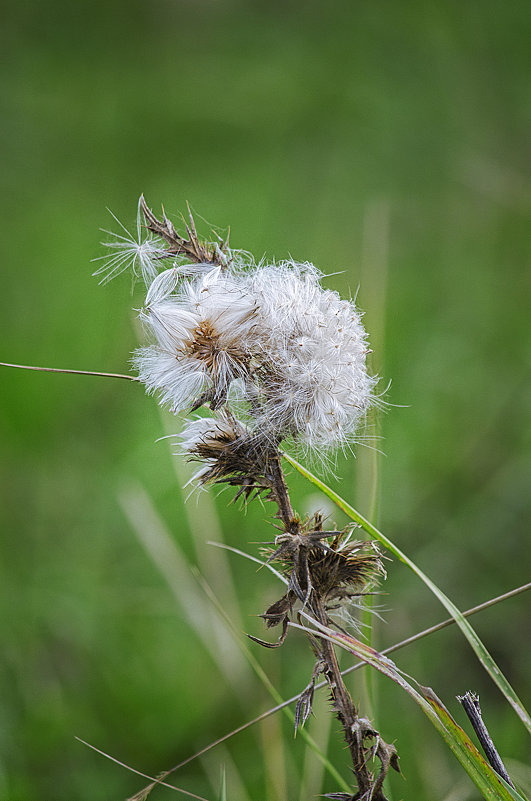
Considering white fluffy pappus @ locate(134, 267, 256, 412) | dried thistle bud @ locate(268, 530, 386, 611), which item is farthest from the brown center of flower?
dried thistle bud @ locate(268, 530, 386, 611)

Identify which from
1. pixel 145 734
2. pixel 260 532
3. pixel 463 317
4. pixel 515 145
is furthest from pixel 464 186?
pixel 145 734

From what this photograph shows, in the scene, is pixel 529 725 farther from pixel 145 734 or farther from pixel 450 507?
pixel 450 507

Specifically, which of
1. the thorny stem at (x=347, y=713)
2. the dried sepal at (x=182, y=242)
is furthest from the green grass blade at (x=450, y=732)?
the dried sepal at (x=182, y=242)

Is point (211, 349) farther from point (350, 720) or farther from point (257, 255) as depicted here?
point (257, 255)

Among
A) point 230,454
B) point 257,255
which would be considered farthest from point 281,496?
point 257,255

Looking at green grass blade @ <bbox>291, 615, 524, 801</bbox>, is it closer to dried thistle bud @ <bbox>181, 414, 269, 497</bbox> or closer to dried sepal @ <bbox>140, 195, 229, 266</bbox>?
dried thistle bud @ <bbox>181, 414, 269, 497</bbox>

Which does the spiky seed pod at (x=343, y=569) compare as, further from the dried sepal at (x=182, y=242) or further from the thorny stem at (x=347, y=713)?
the dried sepal at (x=182, y=242)
